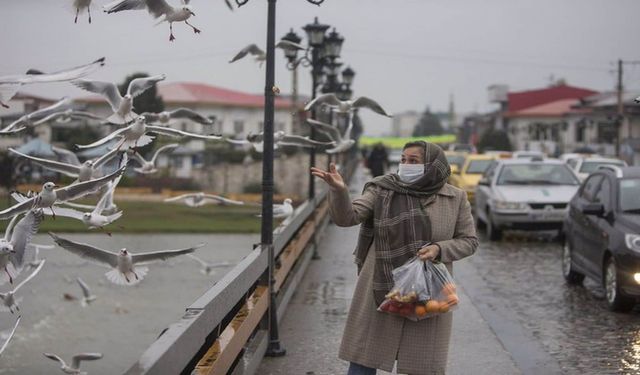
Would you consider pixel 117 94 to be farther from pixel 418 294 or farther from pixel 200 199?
pixel 418 294

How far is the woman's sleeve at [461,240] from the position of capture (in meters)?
5.17

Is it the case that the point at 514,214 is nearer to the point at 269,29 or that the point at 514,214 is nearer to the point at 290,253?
the point at 290,253

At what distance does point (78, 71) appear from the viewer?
236 inches

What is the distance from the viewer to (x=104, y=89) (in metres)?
7.16

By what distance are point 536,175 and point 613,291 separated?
9.63 m

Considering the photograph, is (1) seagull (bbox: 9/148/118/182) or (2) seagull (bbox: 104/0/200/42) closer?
(2) seagull (bbox: 104/0/200/42)

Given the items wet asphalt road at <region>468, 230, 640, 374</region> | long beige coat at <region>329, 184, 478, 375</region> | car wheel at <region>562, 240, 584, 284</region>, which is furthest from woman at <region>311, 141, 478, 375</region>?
car wheel at <region>562, 240, 584, 284</region>

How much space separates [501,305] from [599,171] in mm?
2664

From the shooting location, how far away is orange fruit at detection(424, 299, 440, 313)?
198 inches

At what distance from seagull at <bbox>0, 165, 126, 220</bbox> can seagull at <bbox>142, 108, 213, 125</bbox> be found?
1835 millimetres

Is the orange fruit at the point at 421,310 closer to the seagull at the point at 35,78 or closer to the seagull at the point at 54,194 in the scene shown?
the seagull at the point at 54,194

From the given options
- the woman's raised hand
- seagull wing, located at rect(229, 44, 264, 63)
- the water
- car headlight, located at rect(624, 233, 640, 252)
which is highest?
seagull wing, located at rect(229, 44, 264, 63)

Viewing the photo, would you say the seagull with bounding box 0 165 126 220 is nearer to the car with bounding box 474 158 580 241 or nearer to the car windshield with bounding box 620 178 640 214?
the car windshield with bounding box 620 178 640 214

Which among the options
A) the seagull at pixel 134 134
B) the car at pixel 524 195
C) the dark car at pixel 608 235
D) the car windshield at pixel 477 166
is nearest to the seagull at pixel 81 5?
the seagull at pixel 134 134
